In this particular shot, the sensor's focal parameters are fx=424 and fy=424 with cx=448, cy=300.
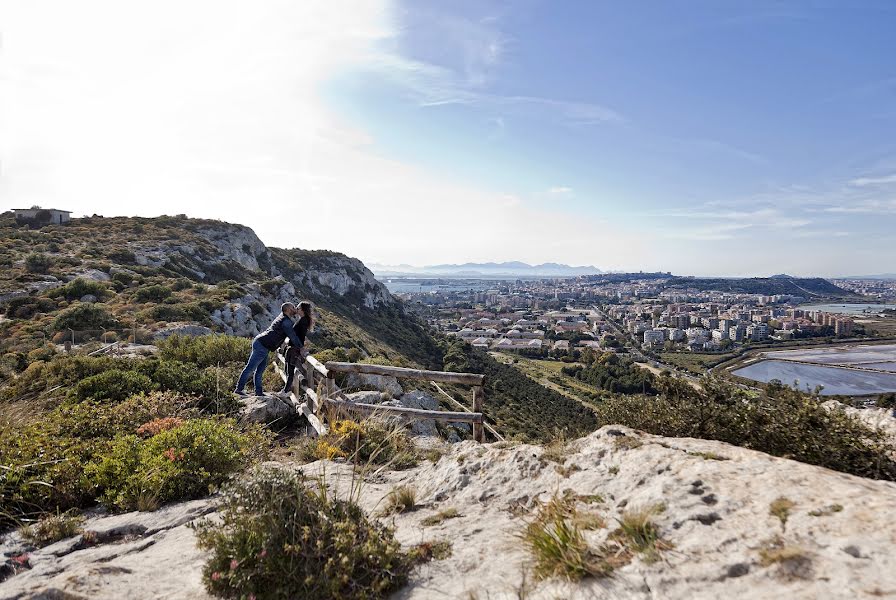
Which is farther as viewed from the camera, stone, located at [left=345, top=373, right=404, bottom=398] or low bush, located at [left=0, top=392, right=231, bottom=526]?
stone, located at [left=345, top=373, right=404, bottom=398]

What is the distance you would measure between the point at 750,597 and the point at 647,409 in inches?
134

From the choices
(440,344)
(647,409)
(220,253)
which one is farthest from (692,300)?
(647,409)

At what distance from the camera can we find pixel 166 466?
14.6ft

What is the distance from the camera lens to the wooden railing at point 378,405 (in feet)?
20.9

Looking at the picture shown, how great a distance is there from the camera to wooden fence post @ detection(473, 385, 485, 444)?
20.7 feet

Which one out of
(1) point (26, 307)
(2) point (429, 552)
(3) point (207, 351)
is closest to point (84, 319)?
(1) point (26, 307)

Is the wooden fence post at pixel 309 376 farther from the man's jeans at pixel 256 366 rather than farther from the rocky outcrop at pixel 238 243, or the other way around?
the rocky outcrop at pixel 238 243

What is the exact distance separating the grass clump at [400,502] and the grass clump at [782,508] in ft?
9.13

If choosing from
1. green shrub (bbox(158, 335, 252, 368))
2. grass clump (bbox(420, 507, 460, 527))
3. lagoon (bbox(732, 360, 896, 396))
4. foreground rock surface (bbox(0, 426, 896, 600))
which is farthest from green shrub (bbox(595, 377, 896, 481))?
lagoon (bbox(732, 360, 896, 396))

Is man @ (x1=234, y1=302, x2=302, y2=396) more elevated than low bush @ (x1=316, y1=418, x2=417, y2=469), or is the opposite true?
man @ (x1=234, y1=302, x2=302, y2=396)

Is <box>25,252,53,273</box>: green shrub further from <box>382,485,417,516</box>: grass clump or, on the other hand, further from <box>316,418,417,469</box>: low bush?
<box>382,485,417,516</box>: grass clump

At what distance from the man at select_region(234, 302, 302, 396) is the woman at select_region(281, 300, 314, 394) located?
136mm

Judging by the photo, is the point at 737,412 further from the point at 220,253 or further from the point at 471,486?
the point at 220,253

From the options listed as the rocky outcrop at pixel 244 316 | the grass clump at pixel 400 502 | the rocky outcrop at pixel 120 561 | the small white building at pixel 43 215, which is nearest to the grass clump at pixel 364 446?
the grass clump at pixel 400 502
